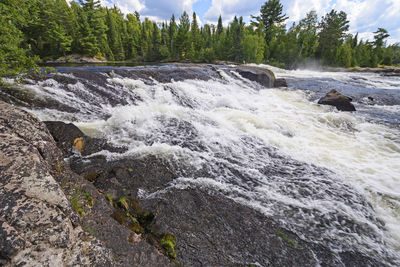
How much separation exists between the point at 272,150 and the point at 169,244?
392cm

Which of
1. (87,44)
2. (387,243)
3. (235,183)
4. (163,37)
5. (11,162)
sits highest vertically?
(163,37)

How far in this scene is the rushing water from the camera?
2988mm

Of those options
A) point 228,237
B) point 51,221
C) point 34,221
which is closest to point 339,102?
point 228,237

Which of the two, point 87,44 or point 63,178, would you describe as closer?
point 63,178

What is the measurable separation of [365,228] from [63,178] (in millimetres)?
4814

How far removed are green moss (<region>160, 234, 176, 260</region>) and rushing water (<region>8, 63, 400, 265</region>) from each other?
910 millimetres

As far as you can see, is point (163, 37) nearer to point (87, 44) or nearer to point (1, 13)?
point (87, 44)

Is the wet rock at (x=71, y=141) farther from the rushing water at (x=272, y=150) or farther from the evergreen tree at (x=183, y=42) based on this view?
the evergreen tree at (x=183, y=42)

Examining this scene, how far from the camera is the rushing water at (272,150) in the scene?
2988mm

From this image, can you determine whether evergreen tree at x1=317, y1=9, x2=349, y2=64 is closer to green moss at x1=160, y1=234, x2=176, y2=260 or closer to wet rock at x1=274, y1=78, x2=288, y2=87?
wet rock at x1=274, y1=78, x2=288, y2=87

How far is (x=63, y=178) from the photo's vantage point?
2545 millimetres

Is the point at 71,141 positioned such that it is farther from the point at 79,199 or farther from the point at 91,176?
the point at 79,199

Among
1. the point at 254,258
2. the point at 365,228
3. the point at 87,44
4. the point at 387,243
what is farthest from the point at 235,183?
the point at 87,44

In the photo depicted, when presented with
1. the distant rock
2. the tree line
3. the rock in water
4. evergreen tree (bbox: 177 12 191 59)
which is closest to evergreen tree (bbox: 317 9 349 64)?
the tree line
